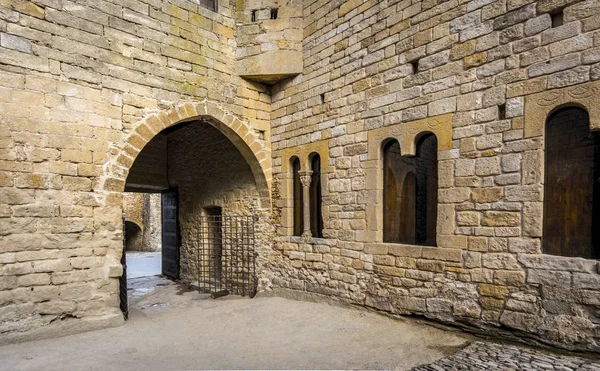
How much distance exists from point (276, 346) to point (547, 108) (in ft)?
11.3

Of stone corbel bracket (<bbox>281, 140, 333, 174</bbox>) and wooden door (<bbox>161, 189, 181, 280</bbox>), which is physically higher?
stone corbel bracket (<bbox>281, 140, 333, 174</bbox>)

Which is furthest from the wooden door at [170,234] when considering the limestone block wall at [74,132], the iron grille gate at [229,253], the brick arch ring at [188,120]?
the limestone block wall at [74,132]

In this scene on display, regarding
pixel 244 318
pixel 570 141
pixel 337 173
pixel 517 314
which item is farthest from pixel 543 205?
pixel 244 318

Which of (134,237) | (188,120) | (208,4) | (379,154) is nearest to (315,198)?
(379,154)

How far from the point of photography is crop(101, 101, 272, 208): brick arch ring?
4.68 m

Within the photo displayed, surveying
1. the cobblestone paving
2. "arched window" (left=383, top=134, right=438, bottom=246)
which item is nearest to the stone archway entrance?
"arched window" (left=383, top=134, right=438, bottom=246)

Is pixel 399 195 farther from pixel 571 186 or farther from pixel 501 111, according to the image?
pixel 571 186

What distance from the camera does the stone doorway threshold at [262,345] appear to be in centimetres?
337

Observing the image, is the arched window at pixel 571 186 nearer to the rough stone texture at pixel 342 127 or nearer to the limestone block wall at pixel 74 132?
the rough stone texture at pixel 342 127

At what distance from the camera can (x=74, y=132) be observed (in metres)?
4.36

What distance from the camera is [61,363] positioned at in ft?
11.3

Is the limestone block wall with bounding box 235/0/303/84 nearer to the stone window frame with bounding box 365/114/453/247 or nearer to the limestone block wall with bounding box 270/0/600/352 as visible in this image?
the limestone block wall with bounding box 270/0/600/352

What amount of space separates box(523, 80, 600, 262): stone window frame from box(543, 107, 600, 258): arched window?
10 centimetres

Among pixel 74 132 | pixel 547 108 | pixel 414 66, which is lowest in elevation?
pixel 74 132
